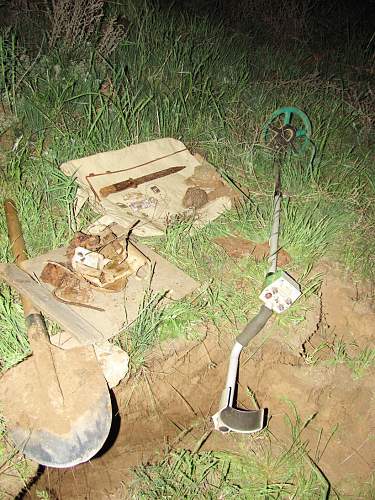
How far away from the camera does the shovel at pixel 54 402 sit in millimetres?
1387

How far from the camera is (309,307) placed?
1983 millimetres

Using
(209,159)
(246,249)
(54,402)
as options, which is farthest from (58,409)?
(209,159)

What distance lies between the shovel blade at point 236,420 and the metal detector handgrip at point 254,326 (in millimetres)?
299

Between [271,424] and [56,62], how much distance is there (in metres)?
2.62

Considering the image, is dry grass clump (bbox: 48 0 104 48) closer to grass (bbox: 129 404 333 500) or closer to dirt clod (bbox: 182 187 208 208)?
dirt clod (bbox: 182 187 208 208)

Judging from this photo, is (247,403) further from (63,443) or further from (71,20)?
(71,20)

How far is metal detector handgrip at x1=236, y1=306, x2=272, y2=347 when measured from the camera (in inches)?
67.5

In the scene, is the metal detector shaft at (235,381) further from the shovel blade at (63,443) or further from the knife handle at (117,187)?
the knife handle at (117,187)

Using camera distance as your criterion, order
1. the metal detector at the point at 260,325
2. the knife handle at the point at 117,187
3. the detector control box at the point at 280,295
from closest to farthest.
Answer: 1. the metal detector at the point at 260,325
2. the detector control box at the point at 280,295
3. the knife handle at the point at 117,187

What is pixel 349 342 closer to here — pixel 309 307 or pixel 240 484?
pixel 309 307

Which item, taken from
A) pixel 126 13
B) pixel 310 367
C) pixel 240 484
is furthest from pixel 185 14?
pixel 240 484

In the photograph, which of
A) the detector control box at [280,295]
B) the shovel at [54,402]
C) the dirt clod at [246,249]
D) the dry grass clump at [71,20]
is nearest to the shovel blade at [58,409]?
the shovel at [54,402]

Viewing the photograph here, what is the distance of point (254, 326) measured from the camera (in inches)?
68.6

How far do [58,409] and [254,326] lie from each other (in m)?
0.82
